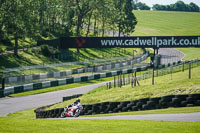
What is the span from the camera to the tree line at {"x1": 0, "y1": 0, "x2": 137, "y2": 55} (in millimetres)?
54094

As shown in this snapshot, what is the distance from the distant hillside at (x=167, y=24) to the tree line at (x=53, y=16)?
2924cm

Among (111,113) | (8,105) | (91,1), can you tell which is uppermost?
(91,1)

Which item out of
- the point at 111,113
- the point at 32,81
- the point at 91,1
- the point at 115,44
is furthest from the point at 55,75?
the point at 91,1

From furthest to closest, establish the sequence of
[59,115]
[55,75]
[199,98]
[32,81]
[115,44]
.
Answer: [115,44] → [55,75] → [32,81] → [59,115] → [199,98]

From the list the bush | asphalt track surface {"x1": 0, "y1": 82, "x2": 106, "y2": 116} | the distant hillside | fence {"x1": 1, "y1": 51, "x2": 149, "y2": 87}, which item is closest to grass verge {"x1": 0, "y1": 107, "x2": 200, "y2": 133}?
asphalt track surface {"x1": 0, "y1": 82, "x2": 106, "y2": 116}

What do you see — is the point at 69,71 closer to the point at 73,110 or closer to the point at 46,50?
the point at 46,50

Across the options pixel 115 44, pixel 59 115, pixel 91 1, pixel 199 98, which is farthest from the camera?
pixel 91 1

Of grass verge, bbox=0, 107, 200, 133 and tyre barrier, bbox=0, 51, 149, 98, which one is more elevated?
grass verge, bbox=0, 107, 200, 133

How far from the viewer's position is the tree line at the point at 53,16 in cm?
5409

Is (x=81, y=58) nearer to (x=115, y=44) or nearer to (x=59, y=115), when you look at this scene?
(x=115, y=44)

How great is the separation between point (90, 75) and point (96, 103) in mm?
28420

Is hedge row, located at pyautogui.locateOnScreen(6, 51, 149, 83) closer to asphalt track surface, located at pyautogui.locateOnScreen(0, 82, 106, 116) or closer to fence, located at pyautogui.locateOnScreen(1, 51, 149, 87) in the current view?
fence, located at pyautogui.locateOnScreen(1, 51, 149, 87)

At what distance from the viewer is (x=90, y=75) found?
1843 inches

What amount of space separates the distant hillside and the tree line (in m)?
29.2
